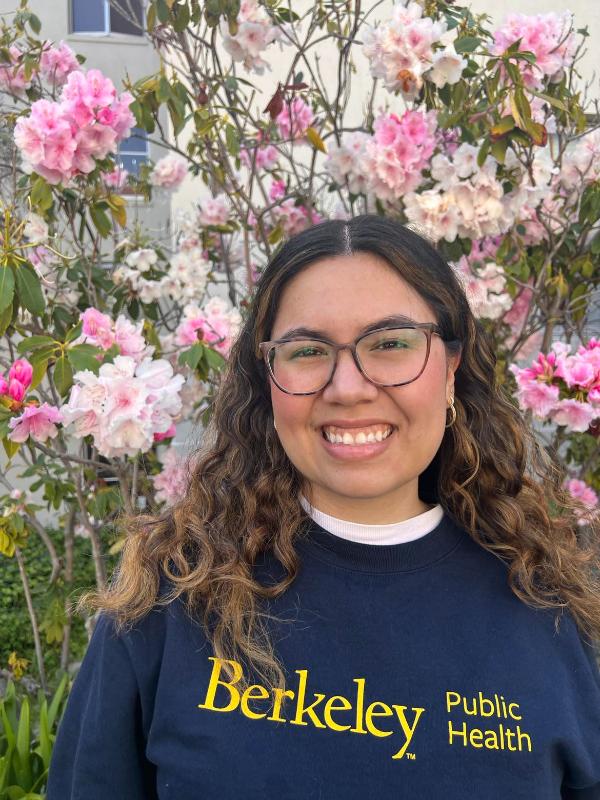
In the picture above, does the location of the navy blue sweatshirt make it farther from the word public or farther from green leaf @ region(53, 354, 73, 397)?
green leaf @ region(53, 354, 73, 397)

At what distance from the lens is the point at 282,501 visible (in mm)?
1557

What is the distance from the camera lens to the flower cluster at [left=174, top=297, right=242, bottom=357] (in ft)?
8.73

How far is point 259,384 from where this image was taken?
5.67 ft

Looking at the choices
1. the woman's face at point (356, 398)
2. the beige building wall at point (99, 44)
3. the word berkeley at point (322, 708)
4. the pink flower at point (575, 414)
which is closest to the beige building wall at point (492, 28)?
the beige building wall at point (99, 44)

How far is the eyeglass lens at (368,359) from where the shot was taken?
1338 mm

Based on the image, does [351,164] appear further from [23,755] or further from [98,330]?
[23,755]

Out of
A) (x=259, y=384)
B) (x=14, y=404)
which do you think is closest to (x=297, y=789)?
(x=259, y=384)

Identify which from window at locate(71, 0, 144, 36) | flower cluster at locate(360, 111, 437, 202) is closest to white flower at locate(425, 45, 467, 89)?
flower cluster at locate(360, 111, 437, 202)

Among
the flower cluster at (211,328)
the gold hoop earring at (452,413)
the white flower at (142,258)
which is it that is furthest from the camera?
the white flower at (142,258)

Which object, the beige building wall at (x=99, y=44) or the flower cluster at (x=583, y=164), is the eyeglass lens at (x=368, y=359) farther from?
the beige building wall at (x=99, y=44)

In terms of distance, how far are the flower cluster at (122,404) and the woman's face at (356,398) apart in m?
0.74

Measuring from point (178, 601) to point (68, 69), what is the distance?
2630mm

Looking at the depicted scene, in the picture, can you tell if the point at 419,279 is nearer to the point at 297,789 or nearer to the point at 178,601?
the point at 178,601

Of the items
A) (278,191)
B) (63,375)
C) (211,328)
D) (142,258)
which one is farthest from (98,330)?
(278,191)
